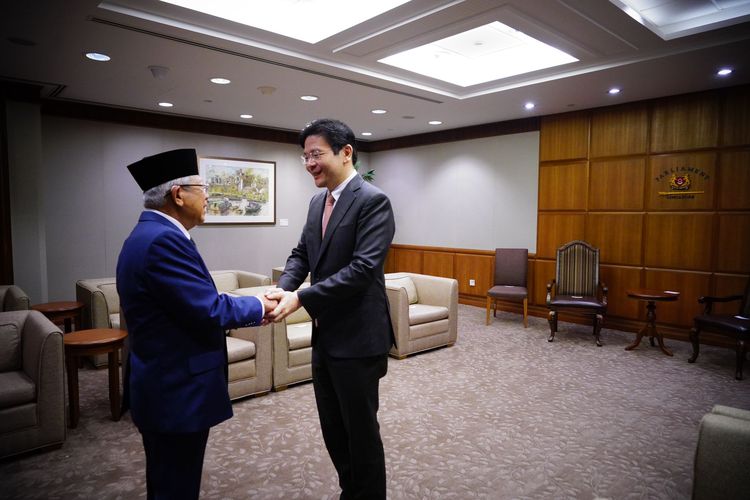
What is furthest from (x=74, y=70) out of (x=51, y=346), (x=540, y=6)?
(x=540, y=6)

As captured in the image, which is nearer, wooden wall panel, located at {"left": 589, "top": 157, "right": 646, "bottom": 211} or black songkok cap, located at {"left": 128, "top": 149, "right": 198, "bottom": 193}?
black songkok cap, located at {"left": 128, "top": 149, "right": 198, "bottom": 193}

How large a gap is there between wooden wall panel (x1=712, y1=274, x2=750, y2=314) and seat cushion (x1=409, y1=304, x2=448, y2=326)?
321 centimetres

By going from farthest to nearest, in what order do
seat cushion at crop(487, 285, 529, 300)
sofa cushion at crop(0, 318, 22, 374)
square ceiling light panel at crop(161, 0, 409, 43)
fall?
seat cushion at crop(487, 285, 529, 300) < square ceiling light panel at crop(161, 0, 409, 43) < sofa cushion at crop(0, 318, 22, 374)

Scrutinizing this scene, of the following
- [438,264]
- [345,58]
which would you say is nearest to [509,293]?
[438,264]

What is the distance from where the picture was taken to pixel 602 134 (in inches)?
249

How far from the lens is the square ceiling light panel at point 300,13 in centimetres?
395

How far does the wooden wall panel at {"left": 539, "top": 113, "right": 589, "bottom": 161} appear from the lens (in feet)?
21.4

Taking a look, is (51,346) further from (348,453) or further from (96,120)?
(96,120)

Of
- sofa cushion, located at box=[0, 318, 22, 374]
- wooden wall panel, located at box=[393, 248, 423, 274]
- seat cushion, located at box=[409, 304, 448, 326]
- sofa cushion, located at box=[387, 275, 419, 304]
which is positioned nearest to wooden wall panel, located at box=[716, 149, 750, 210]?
seat cushion, located at box=[409, 304, 448, 326]

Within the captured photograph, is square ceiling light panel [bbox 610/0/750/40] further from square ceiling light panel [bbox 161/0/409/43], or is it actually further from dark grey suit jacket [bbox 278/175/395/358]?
dark grey suit jacket [bbox 278/175/395/358]

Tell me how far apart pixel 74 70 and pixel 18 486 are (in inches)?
162

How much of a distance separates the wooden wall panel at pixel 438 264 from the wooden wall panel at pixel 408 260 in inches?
5.4

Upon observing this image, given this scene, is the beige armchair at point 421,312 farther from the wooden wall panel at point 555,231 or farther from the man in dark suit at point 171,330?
the man in dark suit at point 171,330

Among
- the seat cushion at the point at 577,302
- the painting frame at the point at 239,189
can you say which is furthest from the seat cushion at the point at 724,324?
the painting frame at the point at 239,189
